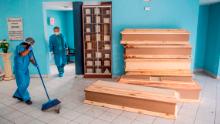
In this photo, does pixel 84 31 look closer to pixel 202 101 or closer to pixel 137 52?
pixel 137 52

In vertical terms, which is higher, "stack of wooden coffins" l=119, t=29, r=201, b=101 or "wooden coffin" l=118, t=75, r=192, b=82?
"stack of wooden coffins" l=119, t=29, r=201, b=101

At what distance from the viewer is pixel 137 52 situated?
165 inches

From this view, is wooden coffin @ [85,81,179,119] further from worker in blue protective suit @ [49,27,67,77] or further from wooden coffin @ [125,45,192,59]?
worker in blue protective suit @ [49,27,67,77]

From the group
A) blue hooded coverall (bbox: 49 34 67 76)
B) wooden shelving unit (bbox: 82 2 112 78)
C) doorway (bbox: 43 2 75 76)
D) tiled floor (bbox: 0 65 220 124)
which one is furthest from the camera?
doorway (bbox: 43 2 75 76)

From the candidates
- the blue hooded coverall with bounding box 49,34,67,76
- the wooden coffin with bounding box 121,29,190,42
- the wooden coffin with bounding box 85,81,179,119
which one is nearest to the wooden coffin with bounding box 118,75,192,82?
the wooden coffin with bounding box 85,81,179,119

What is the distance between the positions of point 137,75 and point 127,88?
678 millimetres

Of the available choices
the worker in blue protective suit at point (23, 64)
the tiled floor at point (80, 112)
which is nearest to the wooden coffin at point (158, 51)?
the tiled floor at point (80, 112)

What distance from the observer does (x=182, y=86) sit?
3.82 m

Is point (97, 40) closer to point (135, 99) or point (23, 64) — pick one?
point (23, 64)

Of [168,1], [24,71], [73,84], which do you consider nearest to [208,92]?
[168,1]

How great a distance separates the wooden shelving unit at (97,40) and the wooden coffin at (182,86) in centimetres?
142

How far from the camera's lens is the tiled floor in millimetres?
3072

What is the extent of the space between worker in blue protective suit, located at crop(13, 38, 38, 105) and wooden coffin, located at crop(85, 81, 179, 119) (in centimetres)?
122

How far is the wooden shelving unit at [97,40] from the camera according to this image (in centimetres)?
510
